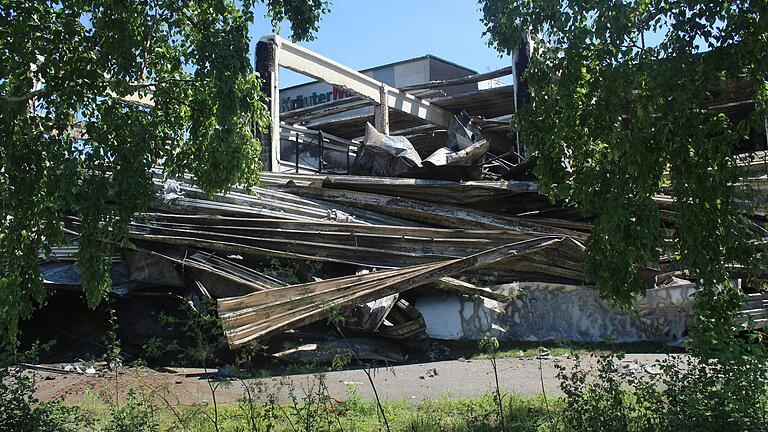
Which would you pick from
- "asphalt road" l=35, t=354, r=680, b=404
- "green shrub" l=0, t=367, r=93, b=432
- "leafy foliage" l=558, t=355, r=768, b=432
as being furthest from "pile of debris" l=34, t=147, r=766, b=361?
"leafy foliage" l=558, t=355, r=768, b=432

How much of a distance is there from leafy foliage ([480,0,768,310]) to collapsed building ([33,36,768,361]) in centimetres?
371

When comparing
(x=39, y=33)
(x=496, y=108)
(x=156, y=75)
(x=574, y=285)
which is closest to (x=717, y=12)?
(x=156, y=75)

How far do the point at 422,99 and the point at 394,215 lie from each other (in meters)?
7.54

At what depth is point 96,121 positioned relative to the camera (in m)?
5.23

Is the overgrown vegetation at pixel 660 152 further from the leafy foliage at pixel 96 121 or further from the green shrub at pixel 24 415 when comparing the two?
the green shrub at pixel 24 415

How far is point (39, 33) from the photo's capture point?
5160 millimetres

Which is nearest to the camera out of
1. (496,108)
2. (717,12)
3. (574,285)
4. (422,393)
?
(717,12)

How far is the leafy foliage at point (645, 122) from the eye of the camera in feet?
15.2

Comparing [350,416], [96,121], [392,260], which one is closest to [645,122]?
[350,416]

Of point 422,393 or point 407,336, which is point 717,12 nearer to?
point 422,393

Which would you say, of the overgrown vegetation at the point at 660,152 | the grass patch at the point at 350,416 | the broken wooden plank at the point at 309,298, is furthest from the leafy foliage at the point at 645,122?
the broken wooden plank at the point at 309,298

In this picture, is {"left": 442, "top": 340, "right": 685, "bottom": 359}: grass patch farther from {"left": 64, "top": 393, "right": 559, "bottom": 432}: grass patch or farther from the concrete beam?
the concrete beam

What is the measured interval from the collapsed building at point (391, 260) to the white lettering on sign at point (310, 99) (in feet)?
39.4

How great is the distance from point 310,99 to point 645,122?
20331 millimetres
